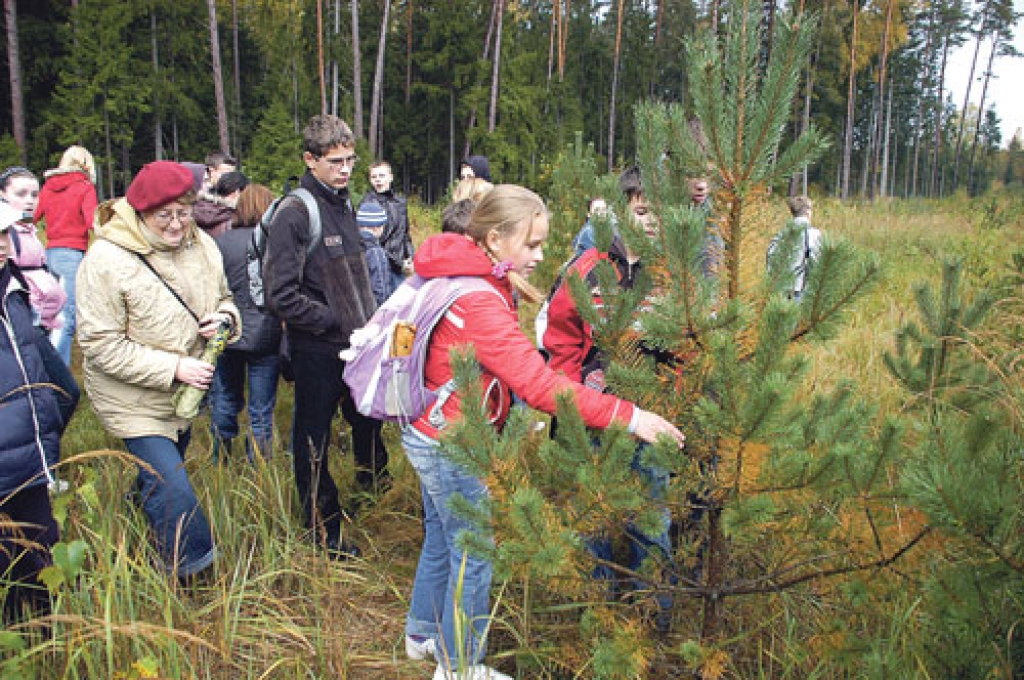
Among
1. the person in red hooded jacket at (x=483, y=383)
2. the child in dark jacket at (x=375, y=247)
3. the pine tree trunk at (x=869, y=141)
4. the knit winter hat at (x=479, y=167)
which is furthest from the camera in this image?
Answer: the pine tree trunk at (x=869, y=141)

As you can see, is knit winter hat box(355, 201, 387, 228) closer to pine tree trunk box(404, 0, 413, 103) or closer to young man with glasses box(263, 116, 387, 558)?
young man with glasses box(263, 116, 387, 558)

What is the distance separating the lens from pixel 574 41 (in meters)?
35.9

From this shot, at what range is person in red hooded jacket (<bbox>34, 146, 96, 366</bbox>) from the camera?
5512mm

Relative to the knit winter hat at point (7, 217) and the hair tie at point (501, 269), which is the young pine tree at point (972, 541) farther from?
the knit winter hat at point (7, 217)

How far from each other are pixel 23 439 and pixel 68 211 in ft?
13.7

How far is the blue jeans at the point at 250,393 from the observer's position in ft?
12.6

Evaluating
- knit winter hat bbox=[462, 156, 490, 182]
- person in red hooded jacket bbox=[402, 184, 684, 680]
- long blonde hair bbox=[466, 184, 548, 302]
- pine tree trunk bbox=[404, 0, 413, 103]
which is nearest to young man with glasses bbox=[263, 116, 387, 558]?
person in red hooded jacket bbox=[402, 184, 684, 680]

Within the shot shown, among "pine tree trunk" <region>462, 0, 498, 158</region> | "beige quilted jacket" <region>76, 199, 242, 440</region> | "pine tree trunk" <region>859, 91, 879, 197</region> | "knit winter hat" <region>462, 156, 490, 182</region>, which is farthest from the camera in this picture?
Answer: "pine tree trunk" <region>859, 91, 879, 197</region>

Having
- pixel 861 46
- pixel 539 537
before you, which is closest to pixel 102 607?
pixel 539 537

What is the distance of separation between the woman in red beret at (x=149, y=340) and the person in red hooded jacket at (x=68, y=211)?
337cm

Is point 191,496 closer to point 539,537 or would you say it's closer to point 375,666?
point 375,666

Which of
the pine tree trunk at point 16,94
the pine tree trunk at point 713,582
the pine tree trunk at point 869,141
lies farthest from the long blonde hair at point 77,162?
the pine tree trunk at point 869,141

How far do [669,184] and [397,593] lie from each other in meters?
1.88

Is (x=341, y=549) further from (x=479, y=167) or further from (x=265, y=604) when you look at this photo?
(x=479, y=167)
